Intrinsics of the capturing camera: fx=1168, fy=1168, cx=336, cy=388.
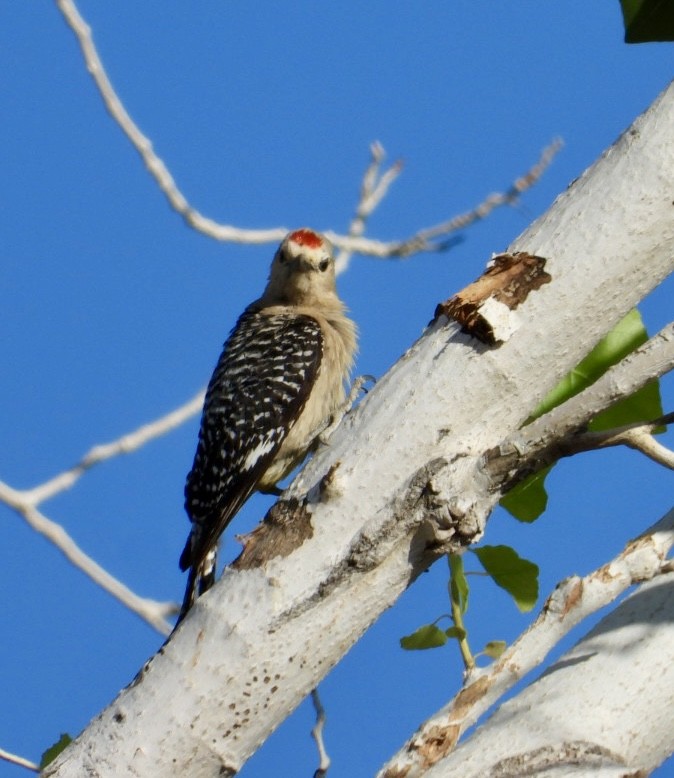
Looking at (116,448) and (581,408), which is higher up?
(116,448)

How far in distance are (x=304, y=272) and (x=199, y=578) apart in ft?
6.04

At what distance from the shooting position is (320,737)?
2.68 meters

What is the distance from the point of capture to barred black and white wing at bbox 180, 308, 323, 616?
180 inches

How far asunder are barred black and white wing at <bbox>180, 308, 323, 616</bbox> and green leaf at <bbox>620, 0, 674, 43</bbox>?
2.42 m

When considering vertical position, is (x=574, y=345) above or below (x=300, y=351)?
below

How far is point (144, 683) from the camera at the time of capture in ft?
7.50

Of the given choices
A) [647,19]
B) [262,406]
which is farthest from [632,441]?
[262,406]

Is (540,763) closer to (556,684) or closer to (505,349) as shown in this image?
(556,684)

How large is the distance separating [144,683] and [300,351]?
110 inches

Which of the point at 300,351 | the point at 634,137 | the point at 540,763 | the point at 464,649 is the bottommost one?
the point at 540,763

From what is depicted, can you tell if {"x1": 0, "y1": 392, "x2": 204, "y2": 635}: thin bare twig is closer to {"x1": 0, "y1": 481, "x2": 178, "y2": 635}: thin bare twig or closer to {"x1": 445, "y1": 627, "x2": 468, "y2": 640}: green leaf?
{"x1": 0, "y1": 481, "x2": 178, "y2": 635}: thin bare twig

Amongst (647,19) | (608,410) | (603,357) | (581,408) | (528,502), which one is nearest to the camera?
(581,408)

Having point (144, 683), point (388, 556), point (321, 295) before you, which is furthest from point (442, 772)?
point (321, 295)

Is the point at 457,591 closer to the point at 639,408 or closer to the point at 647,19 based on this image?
the point at 639,408
